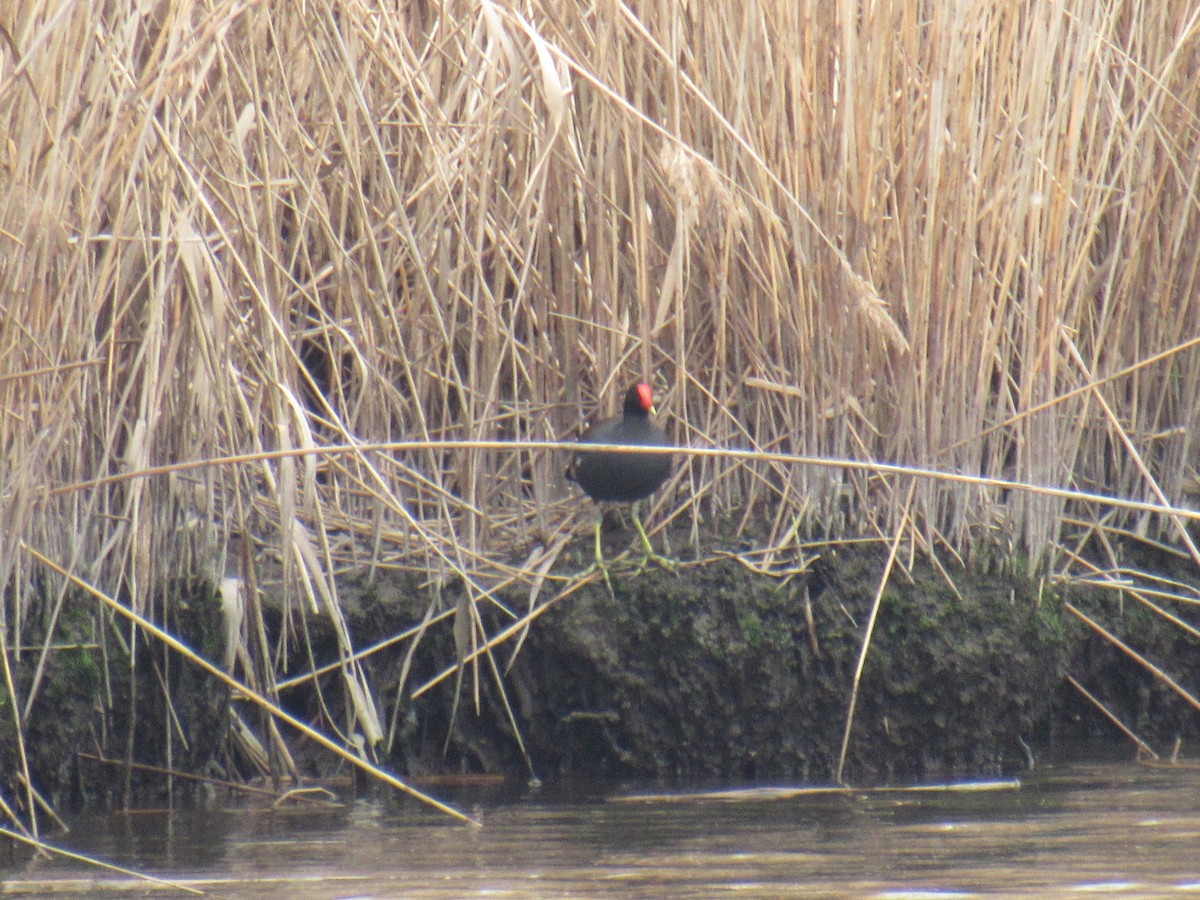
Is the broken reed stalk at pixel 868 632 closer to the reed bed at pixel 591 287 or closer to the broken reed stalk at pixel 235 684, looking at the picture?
the reed bed at pixel 591 287

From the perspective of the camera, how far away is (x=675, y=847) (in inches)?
122

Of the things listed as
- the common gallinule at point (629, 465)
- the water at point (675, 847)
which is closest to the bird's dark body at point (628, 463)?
the common gallinule at point (629, 465)

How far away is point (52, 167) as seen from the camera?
288 cm

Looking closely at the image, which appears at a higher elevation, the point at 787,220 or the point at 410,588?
the point at 787,220

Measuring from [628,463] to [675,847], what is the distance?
1.03m

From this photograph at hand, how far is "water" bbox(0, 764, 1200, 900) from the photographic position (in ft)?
8.93

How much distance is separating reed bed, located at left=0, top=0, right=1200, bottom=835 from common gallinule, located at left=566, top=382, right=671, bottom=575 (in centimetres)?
9

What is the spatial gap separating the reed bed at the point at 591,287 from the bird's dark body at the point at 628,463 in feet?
0.31

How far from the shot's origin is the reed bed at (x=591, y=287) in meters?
3.45

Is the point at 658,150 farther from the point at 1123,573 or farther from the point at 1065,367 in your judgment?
the point at 1123,573

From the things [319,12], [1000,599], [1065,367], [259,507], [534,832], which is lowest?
[534,832]

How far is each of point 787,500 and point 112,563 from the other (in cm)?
152

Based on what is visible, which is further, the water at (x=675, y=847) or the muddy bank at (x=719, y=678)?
the muddy bank at (x=719, y=678)

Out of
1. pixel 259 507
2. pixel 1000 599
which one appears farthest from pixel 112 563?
pixel 1000 599
